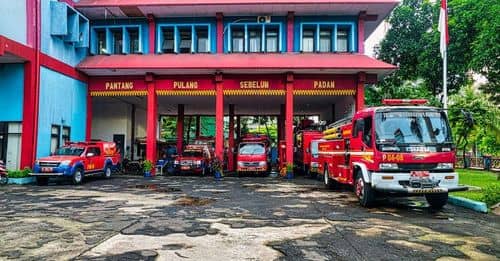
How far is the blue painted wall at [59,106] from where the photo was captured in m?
19.4

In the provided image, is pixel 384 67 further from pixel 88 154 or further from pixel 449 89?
pixel 88 154

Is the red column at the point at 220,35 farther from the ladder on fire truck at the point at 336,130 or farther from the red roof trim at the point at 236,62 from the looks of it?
the ladder on fire truck at the point at 336,130

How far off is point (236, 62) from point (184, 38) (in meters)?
4.58

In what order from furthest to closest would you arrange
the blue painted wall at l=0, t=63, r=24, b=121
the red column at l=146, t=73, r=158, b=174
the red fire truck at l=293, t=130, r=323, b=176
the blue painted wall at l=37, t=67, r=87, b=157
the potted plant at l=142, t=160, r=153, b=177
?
the red column at l=146, t=73, r=158, b=174 < the red fire truck at l=293, t=130, r=323, b=176 < the potted plant at l=142, t=160, r=153, b=177 < the blue painted wall at l=37, t=67, r=87, b=157 < the blue painted wall at l=0, t=63, r=24, b=121

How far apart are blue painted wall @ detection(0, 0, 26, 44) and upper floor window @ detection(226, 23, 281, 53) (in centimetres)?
1023

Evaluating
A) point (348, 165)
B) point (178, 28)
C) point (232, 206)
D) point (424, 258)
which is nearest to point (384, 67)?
point (348, 165)

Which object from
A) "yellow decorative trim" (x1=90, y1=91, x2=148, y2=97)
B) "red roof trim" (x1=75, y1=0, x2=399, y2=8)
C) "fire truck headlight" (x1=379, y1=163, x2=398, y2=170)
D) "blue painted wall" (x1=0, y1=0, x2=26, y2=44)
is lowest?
"fire truck headlight" (x1=379, y1=163, x2=398, y2=170)

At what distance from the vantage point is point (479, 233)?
308 inches

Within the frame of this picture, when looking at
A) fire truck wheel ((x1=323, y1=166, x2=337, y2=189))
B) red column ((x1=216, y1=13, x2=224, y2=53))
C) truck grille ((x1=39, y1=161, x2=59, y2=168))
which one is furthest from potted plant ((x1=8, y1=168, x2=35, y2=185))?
fire truck wheel ((x1=323, y1=166, x2=337, y2=189))

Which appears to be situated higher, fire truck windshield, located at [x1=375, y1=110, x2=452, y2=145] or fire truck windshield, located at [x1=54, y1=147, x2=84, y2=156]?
fire truck windshield, located at [x1=375, y1=110, x2=452, y2=145]

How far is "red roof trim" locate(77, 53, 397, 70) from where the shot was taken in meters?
21.3

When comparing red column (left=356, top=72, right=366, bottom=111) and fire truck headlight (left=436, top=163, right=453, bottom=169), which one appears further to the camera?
red column (left=356, top=72, right=366, bottom=111)

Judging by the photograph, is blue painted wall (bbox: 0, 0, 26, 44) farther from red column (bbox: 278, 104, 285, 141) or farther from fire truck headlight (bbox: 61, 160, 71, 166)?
red column (bbox: 278, 104, 285, 141)

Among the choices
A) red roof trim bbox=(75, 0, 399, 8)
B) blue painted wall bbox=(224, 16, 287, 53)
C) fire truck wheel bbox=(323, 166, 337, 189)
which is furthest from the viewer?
blue painted wall bbox=(224, 16, 287, 53)
